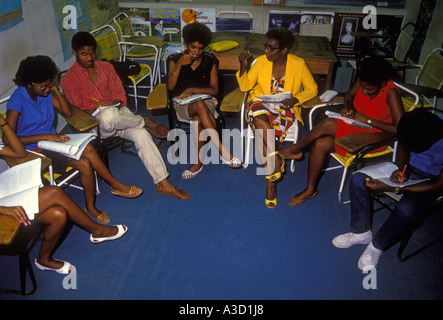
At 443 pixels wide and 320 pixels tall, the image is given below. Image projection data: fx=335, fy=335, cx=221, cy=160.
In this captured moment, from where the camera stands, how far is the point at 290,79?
314 cm

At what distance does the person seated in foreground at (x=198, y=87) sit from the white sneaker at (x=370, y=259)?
4.63ft

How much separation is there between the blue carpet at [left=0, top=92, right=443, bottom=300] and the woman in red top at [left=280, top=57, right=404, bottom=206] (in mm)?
366

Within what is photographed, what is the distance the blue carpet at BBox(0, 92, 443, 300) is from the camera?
91.5 inches

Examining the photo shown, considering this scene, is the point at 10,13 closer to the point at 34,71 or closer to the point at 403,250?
the point at 34,71

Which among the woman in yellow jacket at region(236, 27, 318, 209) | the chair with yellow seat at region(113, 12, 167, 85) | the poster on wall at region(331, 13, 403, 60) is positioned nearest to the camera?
the woman in yellow jacket at region(236, 27, 318, 209)

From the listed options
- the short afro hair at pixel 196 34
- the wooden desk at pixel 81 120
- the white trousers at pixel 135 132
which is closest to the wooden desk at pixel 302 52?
the short afro hair at pixel 196 34

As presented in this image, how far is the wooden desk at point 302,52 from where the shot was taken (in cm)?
408

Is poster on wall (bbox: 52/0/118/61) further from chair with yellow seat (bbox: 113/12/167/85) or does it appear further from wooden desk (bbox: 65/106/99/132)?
wooden desk (bbox: 65/106/99/132)

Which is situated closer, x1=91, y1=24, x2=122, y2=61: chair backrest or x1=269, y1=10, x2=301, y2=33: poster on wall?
x1=91, y1=24, x2=122, y2=61: chair backrest

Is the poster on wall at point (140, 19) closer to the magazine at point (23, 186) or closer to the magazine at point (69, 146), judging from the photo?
the magazine at point (69, 146)

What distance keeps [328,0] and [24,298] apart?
5.82 metres

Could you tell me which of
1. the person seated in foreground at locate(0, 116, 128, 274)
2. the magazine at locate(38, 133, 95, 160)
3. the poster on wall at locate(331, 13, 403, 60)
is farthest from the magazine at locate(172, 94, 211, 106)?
the poster on wall at locate(331, 13, 403, 60)

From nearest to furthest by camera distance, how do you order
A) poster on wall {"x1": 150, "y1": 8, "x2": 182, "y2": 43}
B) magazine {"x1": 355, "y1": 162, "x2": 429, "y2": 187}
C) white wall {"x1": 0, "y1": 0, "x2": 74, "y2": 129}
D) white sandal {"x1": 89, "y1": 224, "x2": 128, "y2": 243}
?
1. magazine {"x1": 355, "y1": 162, "x2": 429, "y2": 187}
2. white sandal {"x1": 89, "y1": 224, "x2": 128, "y2": 243}
3. white wall {"x1": 0, "y1": 0, "x2": 74, "y2": 129}
4. poster on wall {"x1": 150, "y1": 8, "x2": 182, "y2": 43}

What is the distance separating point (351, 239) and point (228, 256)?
98 centimetres
